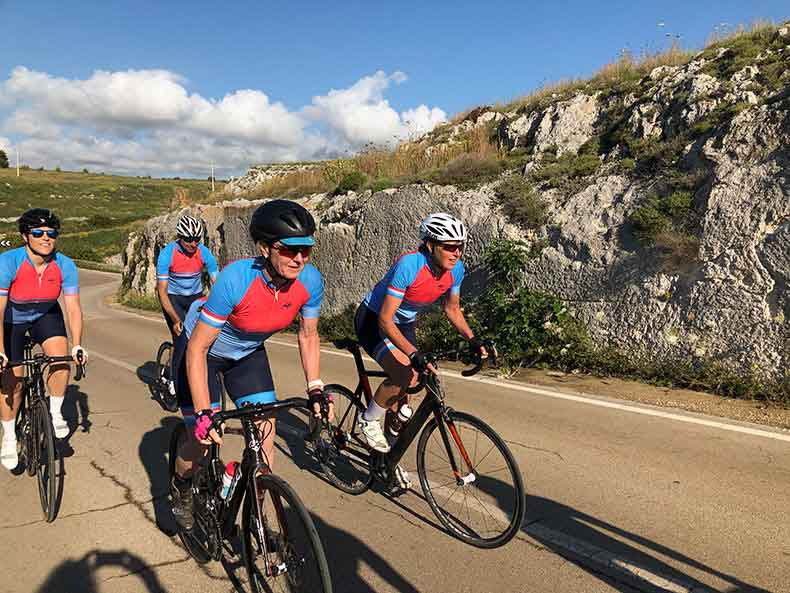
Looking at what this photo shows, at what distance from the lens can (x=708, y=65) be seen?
465 inches

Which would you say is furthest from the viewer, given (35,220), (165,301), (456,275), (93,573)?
(165,301)

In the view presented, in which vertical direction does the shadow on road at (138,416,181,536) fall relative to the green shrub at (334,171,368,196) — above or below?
below

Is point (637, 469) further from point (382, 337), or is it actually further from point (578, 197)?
point (578, 197)

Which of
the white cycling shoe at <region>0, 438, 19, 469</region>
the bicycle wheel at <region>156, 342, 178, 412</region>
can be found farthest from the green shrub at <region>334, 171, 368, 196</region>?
the white cycling shoe at <region>0, 438, 19, 469</region>

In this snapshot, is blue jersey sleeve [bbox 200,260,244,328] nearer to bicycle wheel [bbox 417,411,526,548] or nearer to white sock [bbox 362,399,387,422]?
bicycle wheel [bbox 417,411,526,548]

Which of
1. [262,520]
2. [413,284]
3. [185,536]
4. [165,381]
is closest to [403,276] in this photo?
[413,284]

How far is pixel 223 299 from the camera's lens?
3098 mm

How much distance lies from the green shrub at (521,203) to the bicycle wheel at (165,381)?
6.60m

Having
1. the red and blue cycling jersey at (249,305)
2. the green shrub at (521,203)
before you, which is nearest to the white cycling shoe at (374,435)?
the red and blue cycling jersey at (249,305)

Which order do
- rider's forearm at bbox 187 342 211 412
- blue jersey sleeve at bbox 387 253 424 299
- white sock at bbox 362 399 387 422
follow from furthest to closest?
white sock at bbox 362 399 387 422 → blue jersey sleeve at bbox 387 253 424 299 → rider's forearm at bbox 187 342 211 412

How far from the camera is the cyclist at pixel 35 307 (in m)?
4.86

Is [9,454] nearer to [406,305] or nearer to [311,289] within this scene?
[311,289]

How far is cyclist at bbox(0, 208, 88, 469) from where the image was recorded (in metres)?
4.86

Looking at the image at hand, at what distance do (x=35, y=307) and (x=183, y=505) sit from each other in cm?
274
